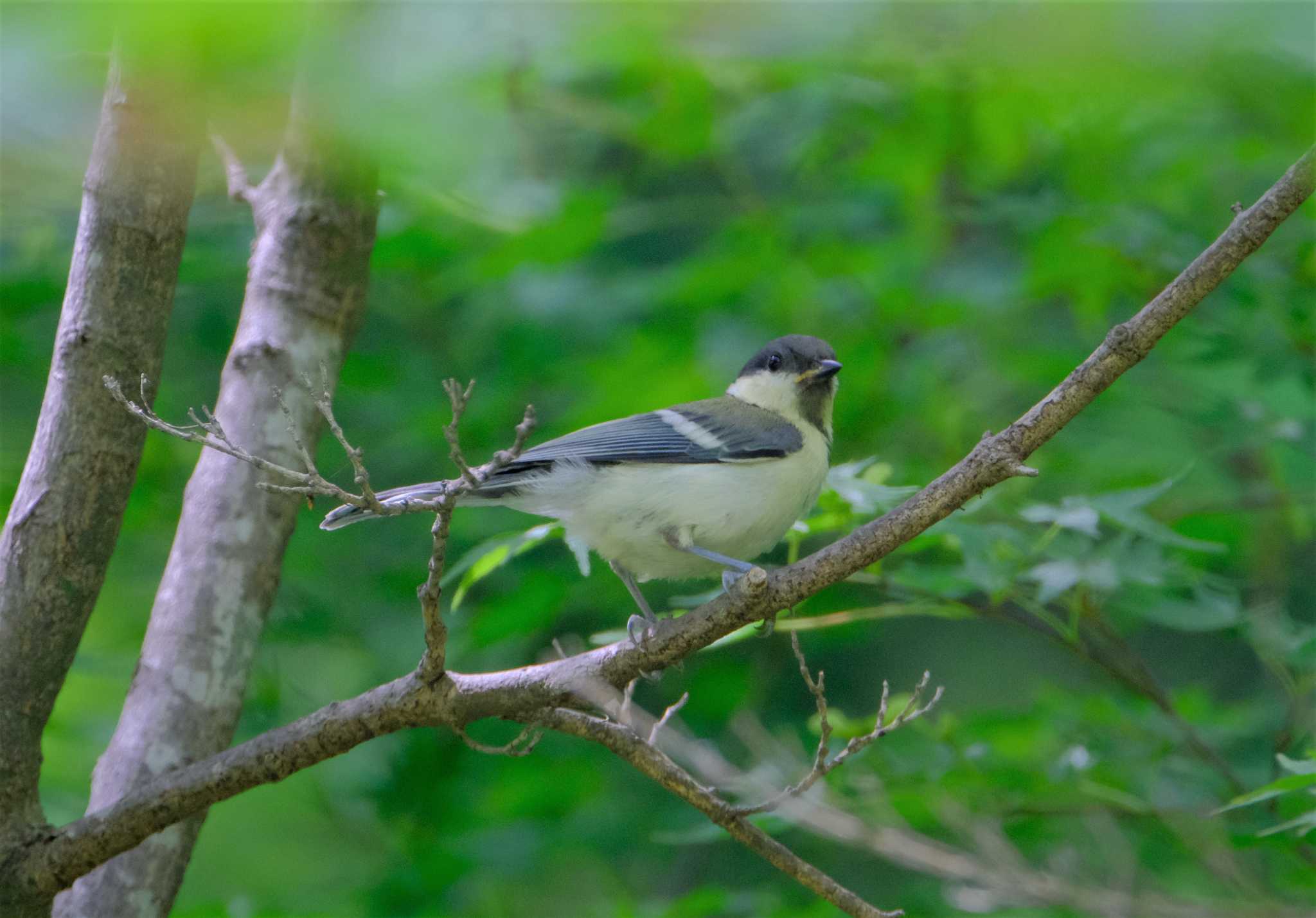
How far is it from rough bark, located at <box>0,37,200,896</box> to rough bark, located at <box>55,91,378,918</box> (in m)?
0.28

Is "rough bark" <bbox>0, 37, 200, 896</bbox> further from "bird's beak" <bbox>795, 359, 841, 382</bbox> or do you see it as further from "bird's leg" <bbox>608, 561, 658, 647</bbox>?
"bird's beak" <bbox>795, 359, 841, 382</bbox>

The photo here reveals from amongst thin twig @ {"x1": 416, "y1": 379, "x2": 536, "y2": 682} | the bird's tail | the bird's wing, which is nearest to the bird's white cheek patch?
the bird's wing

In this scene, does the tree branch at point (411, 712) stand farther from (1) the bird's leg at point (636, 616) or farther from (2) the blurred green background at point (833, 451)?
(2) the blurred green background at point (833, 451)

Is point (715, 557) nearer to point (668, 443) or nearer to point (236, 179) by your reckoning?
point (668, 443)

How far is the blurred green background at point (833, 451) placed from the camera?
3365 mm

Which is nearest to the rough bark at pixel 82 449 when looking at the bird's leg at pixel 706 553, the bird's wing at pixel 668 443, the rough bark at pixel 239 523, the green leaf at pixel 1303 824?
the rough bark at pixel 239 523

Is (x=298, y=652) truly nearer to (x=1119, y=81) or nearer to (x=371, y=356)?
(x=371, y=356)

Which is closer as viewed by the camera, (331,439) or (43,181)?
(43,181)

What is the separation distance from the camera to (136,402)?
2.69 metres

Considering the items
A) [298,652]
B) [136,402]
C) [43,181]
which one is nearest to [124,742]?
[136,402]

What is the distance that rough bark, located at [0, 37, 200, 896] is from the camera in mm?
2451

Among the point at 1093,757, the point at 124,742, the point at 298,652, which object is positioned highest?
the point at 124,742

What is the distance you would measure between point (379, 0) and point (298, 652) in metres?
3.75

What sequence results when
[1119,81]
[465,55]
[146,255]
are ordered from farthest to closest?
[146,255]
[1119,81]
[465,55]
